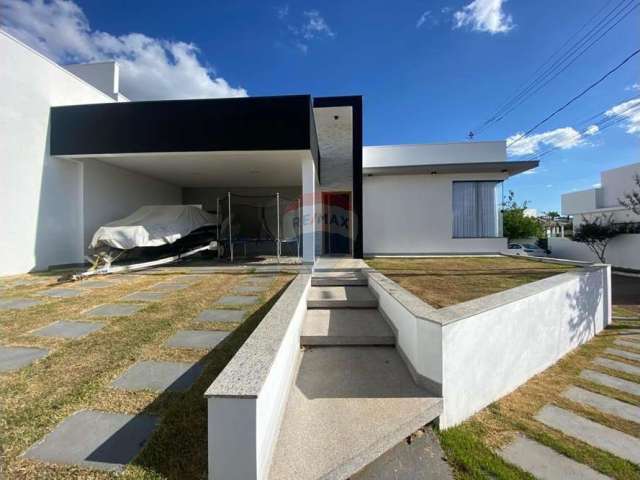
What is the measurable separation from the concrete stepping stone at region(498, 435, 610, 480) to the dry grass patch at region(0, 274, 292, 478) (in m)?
1.96

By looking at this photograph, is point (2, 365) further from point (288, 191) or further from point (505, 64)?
point (505, 64)

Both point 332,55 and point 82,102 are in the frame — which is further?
point 332,55

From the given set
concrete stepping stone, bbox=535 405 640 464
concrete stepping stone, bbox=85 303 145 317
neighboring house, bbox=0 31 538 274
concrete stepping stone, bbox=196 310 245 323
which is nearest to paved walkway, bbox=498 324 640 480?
concrete stepping stone, bbox=535 405 640 464

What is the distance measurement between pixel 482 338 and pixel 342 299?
74.9 inches

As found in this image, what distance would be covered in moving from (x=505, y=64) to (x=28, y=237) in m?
14.9

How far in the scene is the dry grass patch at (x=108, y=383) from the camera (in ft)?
4.78

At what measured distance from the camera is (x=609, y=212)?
17.6 meters

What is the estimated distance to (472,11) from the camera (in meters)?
7.82

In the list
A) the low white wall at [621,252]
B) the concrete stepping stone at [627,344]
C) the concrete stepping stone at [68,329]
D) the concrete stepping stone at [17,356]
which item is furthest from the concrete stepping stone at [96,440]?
the low white wall at [621,252]

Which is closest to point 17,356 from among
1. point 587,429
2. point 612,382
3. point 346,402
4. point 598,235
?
point 346,402

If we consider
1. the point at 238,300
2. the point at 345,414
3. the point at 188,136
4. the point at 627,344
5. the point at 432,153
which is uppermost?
the point at 432,153

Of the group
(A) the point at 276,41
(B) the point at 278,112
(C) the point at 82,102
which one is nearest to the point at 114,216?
(C) the point at 82,102

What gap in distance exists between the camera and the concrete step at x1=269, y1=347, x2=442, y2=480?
1.57m

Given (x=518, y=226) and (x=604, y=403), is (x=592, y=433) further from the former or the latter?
(x=518, y=226)
